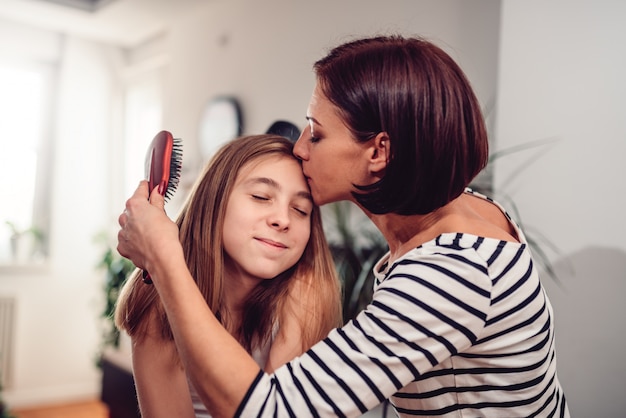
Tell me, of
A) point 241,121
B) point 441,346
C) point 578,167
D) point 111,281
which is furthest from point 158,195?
point 111,281

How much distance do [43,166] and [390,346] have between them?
456cm

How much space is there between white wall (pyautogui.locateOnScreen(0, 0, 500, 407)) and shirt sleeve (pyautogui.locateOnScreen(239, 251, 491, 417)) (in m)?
2.12

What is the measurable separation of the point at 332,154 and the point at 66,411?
4.19m

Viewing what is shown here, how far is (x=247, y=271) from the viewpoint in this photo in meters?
1.12

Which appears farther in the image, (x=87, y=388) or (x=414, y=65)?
(x=87, y=388)

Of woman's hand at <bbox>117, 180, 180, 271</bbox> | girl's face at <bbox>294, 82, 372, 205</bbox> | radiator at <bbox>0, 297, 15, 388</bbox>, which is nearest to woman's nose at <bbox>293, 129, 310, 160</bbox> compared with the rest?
girl's face at <bbox>294, 82, 372, 205</bbox>

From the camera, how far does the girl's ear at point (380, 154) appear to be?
2.74 ft

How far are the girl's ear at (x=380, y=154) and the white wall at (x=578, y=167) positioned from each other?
1.08 m

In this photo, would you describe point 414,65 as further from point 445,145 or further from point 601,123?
point 601,123

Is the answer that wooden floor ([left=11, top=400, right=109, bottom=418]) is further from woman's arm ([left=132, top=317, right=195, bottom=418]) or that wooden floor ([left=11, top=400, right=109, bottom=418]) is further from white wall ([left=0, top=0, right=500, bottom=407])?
woman's arm ([left=132, top=317, right=195, bottom=418])

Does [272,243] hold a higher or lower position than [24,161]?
lower

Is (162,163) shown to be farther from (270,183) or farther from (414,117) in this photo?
(414,117)

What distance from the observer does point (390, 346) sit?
71cm

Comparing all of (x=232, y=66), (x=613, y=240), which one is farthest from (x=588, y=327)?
(x=232, y=66)
